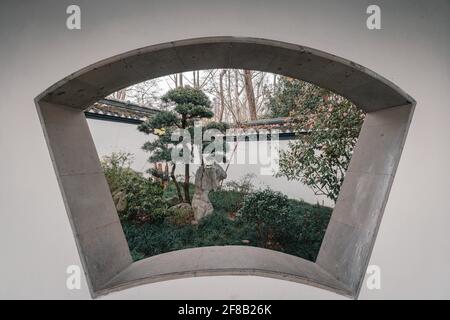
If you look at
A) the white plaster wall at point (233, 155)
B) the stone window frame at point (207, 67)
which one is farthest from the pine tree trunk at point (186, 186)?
the stone window frame at point (207, 67)

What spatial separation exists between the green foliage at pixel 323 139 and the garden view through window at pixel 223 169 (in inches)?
0.5

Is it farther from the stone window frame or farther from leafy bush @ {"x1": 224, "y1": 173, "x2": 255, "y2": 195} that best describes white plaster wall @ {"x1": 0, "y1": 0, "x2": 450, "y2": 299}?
leafy bush @ {"x1": 224, "y1": 173, "x2": 255, "y2": 195}

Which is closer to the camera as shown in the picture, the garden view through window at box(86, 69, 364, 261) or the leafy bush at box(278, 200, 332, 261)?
the garden view through window at box(86, 69, 364, 261)

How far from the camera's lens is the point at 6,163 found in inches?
56.8

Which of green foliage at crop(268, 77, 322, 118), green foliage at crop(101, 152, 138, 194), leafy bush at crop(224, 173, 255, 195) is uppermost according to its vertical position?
green foliage at crop(268, 77, 322, 118)

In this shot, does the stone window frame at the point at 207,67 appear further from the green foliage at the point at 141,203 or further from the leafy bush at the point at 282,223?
the green foliage at the point at 141,203

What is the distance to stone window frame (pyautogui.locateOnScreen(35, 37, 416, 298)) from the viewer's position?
142 cm

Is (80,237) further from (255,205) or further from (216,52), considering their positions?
(255,205)

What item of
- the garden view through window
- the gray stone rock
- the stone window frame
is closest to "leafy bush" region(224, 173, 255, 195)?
the garden view through window

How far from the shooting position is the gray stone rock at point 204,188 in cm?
430

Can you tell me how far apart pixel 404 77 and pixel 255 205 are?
9.39 feet

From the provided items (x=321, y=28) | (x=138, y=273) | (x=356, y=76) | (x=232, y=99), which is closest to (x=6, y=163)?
(x=138, y=273)

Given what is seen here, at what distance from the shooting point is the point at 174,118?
12.7ft

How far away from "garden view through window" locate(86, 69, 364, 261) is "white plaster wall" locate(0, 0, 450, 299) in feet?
5.04
